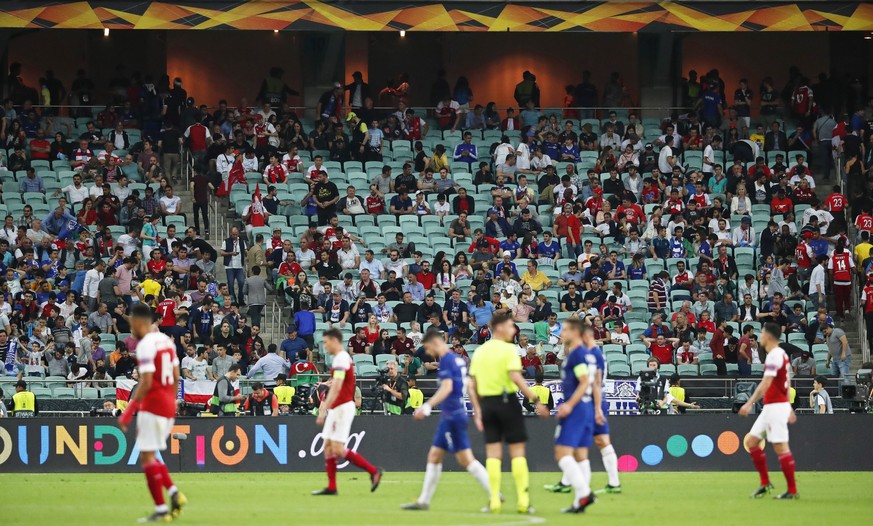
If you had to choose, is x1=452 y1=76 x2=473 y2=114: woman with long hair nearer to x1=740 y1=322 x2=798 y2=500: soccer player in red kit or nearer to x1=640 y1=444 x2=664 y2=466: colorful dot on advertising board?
x1=640 y1=444 x2=664 y2=466: colorful dot on advertising board

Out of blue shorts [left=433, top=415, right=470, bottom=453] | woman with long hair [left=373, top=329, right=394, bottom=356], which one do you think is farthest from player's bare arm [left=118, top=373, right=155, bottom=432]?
woman with long hair [left=373, top=329, right=394, bottom=356]

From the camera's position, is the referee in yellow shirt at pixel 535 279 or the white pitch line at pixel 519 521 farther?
the referee in yellow shirt at pixel 535 279

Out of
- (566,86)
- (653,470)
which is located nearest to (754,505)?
(653,470)

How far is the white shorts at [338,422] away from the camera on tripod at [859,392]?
1130 cm

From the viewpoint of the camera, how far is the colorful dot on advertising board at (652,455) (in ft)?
76.8

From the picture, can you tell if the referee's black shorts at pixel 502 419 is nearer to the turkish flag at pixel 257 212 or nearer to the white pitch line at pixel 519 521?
the white pitch line at pixel 519 521

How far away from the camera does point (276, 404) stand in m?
24.8

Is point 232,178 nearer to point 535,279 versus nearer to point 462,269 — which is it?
point 462,269

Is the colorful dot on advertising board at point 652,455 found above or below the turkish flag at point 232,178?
below

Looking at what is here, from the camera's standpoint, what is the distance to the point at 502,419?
1416 centimetres

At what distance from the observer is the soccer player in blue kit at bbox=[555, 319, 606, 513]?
14.2 metres

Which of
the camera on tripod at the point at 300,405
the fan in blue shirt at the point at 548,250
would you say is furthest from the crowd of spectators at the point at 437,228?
the camera on tripod at the point at 300,405

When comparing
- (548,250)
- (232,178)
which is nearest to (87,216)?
(232,178)

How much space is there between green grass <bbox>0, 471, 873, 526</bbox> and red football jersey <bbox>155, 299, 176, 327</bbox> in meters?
6.36
